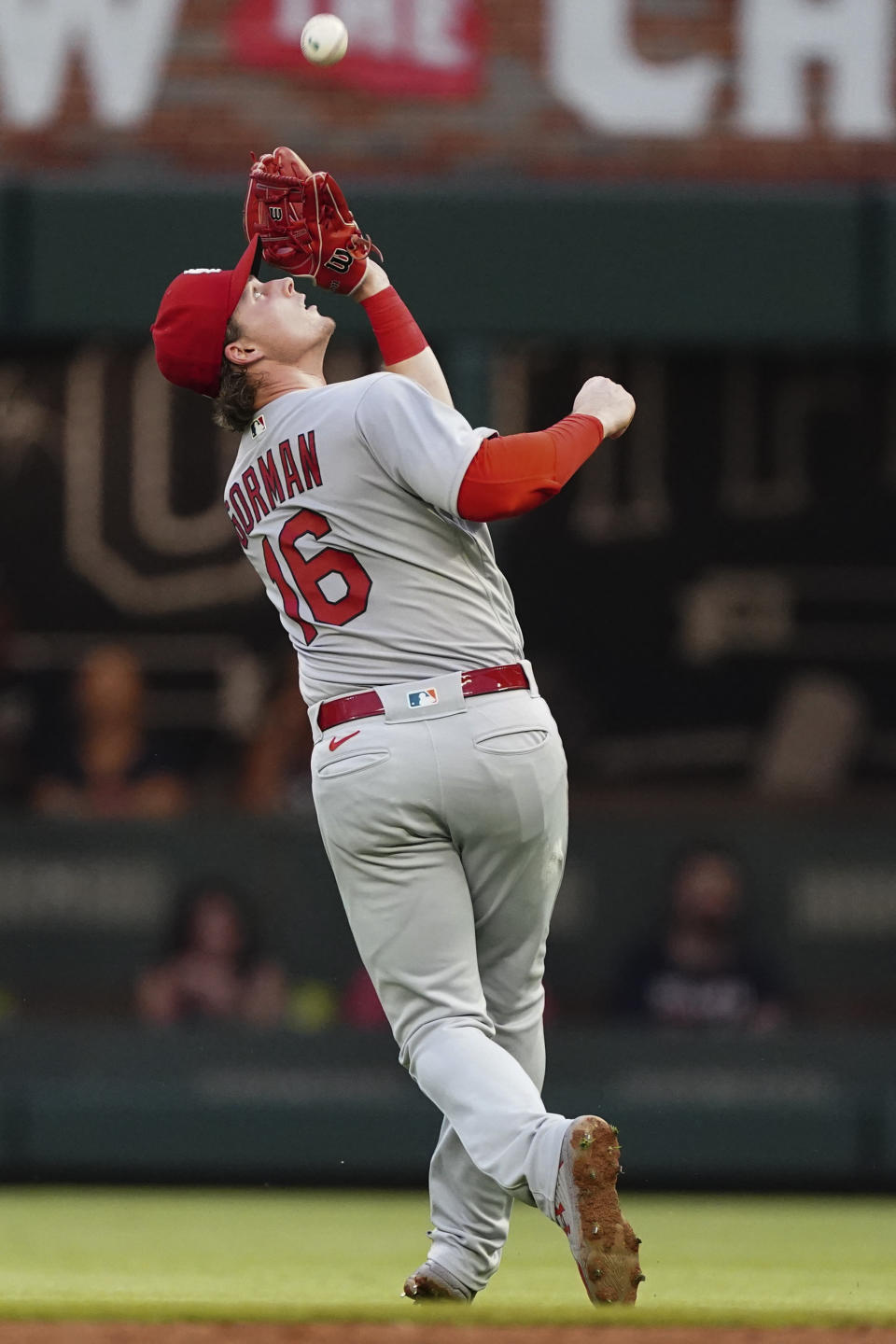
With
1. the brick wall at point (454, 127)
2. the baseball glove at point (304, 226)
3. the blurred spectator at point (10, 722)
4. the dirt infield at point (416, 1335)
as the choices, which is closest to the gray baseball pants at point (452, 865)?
the dirt infield at point (416, 1335)

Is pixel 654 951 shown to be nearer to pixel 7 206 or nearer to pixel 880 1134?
pixel 880 1134

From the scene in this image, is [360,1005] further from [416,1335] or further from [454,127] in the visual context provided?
[416,1335]

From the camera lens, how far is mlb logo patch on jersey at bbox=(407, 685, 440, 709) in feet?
12.6

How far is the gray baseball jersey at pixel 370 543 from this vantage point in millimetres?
3855

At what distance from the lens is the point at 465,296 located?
7852 mm

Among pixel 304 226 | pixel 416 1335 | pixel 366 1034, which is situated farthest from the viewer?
pixel 366 1034

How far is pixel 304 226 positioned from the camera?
4148 millimetres

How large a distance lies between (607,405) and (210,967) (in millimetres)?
4308

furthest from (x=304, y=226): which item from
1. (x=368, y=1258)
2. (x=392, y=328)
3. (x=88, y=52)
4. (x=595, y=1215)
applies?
(x=88, y=52)

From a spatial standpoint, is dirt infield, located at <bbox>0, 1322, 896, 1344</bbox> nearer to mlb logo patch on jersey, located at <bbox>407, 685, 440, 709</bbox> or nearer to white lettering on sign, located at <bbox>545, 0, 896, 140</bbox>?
mlb logo patch on jersey, located at <bbox>407, 685, 440, 709</bbox>

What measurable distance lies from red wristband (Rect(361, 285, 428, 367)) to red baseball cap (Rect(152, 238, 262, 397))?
0.86 ft

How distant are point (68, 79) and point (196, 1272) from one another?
472cm

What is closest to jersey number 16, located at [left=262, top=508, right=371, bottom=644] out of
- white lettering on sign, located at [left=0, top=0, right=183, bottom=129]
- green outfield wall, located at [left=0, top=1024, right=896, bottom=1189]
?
green outfield wall, located at [left=0, top=1024, right=896, bottom=1189]

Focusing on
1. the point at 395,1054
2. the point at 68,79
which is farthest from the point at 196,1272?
the point at 68,79
